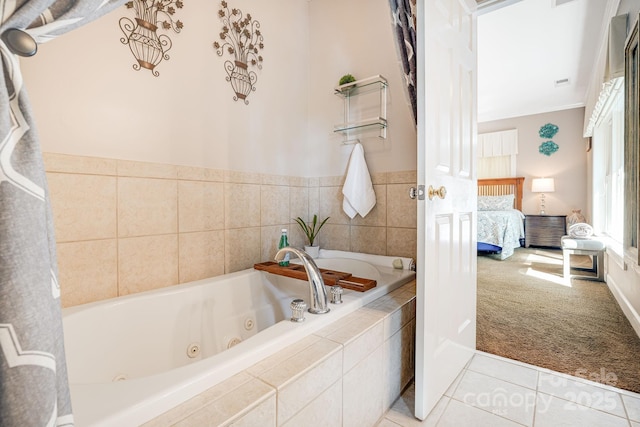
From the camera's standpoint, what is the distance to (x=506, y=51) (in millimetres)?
3611

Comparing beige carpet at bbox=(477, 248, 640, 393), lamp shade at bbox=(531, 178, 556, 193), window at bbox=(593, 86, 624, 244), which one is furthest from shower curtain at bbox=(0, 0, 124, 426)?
lamp shade at bbox=(531, 178, 556, 193)

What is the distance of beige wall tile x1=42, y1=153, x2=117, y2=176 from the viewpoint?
117cm

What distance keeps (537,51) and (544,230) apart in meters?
3.28

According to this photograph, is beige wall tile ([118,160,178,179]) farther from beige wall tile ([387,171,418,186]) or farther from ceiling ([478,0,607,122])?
ceiling ([478,0,607,122])

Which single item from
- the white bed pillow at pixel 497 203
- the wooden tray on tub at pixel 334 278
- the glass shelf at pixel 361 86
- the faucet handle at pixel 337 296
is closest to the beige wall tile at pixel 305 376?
the faucet handle at pixel 337 296

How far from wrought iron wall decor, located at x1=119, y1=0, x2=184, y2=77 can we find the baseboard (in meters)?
3.31

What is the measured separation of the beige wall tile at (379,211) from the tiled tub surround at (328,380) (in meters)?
0.71

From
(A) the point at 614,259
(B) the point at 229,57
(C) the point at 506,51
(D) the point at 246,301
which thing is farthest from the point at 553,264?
(B) the point at 229,57

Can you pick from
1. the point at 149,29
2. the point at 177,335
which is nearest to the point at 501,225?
the point at 177,335

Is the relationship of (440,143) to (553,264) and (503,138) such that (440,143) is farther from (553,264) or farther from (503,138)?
(503,138)

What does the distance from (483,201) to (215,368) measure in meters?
6.17

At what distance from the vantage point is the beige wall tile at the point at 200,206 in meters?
1.58

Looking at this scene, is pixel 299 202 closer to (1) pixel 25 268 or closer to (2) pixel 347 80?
(2) pixel 347 80

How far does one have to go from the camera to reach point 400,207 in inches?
78.7
